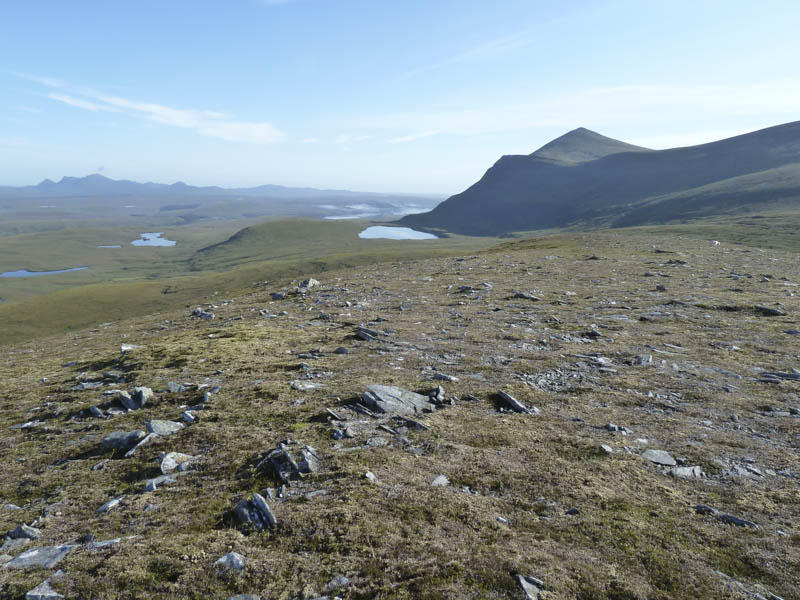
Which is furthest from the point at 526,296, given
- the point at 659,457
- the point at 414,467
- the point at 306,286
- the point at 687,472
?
the point at 414,467

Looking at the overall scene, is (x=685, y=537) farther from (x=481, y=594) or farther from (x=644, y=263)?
(x=644, y=263)

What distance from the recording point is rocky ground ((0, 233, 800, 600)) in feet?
25.3

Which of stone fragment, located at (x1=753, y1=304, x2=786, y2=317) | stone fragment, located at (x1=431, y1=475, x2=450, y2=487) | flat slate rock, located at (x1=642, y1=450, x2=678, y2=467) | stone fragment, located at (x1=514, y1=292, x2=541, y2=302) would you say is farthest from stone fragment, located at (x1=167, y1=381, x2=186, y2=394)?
stone fragment, located at (x1=753, y1=304, x2=786, y2=317)

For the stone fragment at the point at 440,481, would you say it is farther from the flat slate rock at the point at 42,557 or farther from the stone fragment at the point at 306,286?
the stone fragment at the point at 306,286

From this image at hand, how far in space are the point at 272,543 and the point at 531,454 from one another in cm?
737

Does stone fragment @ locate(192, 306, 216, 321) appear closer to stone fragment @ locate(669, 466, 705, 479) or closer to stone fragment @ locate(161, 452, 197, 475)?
stone fragment @ locate(161, 452, 197, 475)

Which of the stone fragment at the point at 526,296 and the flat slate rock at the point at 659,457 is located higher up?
the stone fragment at the point at 526,296

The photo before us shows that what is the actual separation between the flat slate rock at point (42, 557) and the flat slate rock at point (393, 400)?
28.2ft

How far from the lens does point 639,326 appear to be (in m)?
26.0

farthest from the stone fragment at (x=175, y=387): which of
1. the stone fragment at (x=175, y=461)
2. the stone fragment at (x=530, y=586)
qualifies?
the stone fragment at (x=530, y=586)

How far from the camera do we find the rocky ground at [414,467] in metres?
7.70

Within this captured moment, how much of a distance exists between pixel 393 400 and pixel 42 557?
31.9 feet

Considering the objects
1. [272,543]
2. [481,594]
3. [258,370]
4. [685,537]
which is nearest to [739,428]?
[685,537]

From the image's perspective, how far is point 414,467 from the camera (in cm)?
1114
